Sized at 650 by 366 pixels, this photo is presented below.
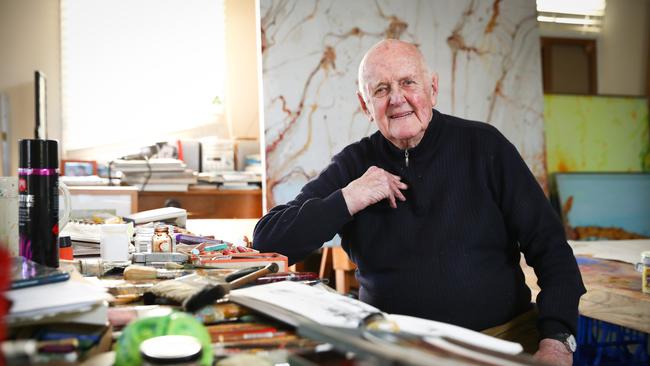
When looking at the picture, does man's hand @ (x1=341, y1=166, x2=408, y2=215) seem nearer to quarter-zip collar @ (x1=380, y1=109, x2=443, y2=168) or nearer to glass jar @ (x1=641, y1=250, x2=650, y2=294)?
quarter-zip collar @ (x1=380, y1=109, x2=443, y2=168)

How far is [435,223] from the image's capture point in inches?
64.0

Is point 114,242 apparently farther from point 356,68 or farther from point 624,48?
point 624,48

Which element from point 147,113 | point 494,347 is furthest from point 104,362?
point 147,113

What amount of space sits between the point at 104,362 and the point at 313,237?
996mm

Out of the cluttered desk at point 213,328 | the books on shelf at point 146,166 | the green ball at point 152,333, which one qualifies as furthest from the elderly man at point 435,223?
the books on shelf at point 146,166

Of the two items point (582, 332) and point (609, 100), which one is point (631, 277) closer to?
point (582, 332)

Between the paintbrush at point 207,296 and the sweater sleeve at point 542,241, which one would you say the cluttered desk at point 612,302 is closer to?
the sweater sleeve at point 542,241

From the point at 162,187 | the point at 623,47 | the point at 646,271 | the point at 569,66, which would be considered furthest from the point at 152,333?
the point at 623,47

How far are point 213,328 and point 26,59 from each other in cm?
420

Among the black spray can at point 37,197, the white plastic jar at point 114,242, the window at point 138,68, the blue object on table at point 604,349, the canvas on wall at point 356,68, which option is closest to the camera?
the black spray can at point 37,197

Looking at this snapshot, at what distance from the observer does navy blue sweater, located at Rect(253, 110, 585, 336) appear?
5.06 ft

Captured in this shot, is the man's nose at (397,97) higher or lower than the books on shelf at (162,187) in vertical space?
higher

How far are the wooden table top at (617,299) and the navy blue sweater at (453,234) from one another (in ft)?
1.27

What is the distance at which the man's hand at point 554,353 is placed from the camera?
1311 mm
